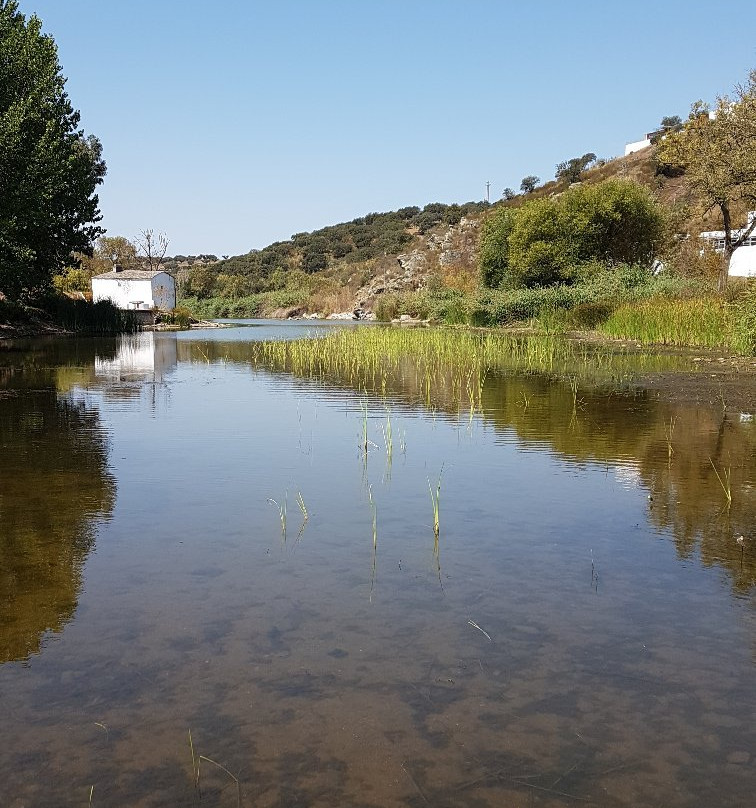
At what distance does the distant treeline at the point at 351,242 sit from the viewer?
435 feet

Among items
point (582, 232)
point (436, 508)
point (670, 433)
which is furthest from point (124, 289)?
point (436, 508)

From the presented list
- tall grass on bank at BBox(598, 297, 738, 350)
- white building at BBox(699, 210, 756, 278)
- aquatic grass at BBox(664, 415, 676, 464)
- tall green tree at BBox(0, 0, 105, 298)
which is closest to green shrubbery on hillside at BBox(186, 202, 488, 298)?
white building at BBox(699, 210, 756, 278)

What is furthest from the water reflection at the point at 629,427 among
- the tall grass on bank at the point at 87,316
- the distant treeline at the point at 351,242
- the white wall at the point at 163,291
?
the distant treeline at the point at 351,242

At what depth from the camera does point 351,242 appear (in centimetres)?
14688

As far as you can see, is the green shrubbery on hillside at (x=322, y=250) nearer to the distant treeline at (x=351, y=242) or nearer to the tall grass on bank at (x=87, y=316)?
the distant treeline at (x=351, y=242)

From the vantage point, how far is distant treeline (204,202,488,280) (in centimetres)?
13250

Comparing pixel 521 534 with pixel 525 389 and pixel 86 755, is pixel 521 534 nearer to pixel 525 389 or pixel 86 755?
pixel 86 755

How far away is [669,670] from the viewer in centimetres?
469

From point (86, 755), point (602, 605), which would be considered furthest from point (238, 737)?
point (602, 605)

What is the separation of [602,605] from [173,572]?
314 cm

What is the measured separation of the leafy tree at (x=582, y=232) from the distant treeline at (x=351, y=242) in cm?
6741

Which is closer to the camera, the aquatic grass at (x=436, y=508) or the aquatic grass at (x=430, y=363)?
the aquatic grass at (x=436, y=508)

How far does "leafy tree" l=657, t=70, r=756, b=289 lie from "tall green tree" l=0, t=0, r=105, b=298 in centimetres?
2943

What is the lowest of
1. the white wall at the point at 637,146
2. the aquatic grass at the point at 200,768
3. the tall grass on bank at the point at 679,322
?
the aquatic grass at the point at 200,768
